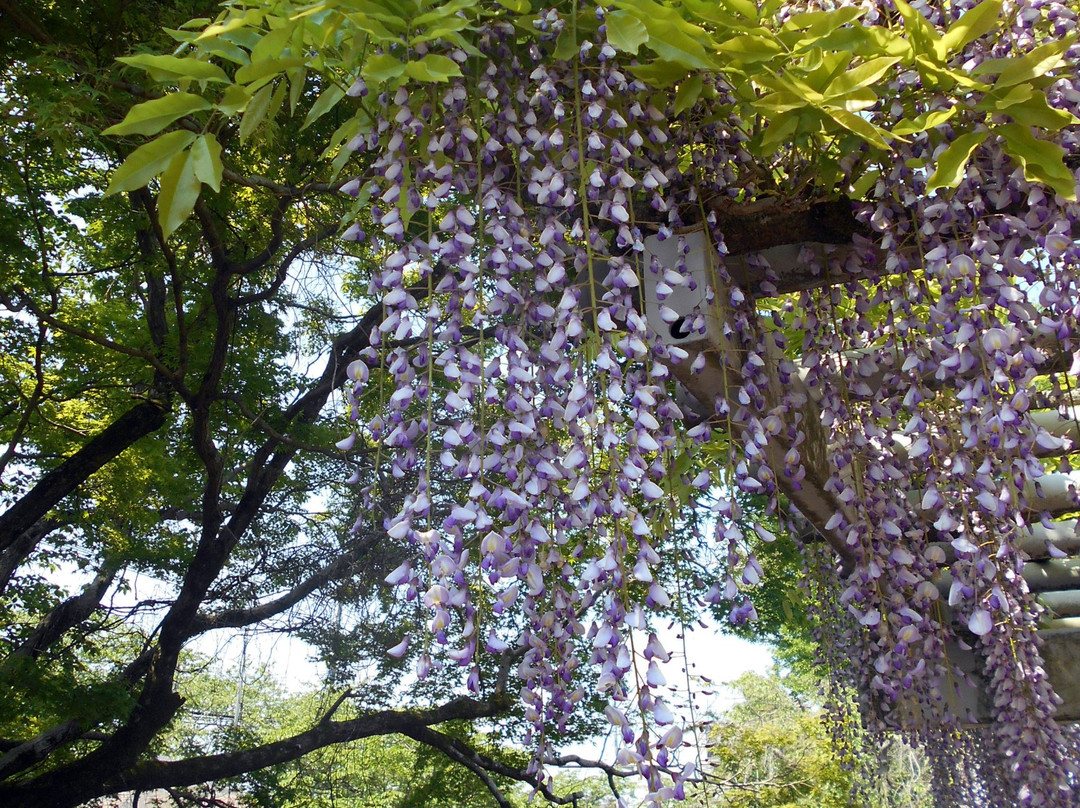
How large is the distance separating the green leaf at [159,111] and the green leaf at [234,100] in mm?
25

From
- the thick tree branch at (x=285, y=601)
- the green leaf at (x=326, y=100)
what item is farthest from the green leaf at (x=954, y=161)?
the thick tree branch at (x=285, y=601)

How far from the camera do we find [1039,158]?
3.67 ft

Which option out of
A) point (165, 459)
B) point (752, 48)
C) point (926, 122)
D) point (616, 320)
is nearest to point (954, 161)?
point (926, 122)

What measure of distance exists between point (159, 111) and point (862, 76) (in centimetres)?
86

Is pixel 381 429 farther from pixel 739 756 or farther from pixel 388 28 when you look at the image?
pixel 739 756

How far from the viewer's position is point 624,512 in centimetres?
106

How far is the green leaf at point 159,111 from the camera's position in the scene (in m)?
1.00

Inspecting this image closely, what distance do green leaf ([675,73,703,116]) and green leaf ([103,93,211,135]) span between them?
66cm

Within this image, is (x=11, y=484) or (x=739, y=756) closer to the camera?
(x=11, y=484)

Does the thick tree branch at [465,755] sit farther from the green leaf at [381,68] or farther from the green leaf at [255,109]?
the green leaf at [381,68]

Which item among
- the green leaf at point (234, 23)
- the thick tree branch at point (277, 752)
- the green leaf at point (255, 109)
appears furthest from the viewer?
the thick tree branch at point (277, 752)

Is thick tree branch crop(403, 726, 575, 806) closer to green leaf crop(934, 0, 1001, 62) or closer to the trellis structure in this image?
the trellis structure

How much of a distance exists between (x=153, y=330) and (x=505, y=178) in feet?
13.1

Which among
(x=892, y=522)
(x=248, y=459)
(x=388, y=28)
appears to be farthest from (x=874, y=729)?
(x=248, y=459)
